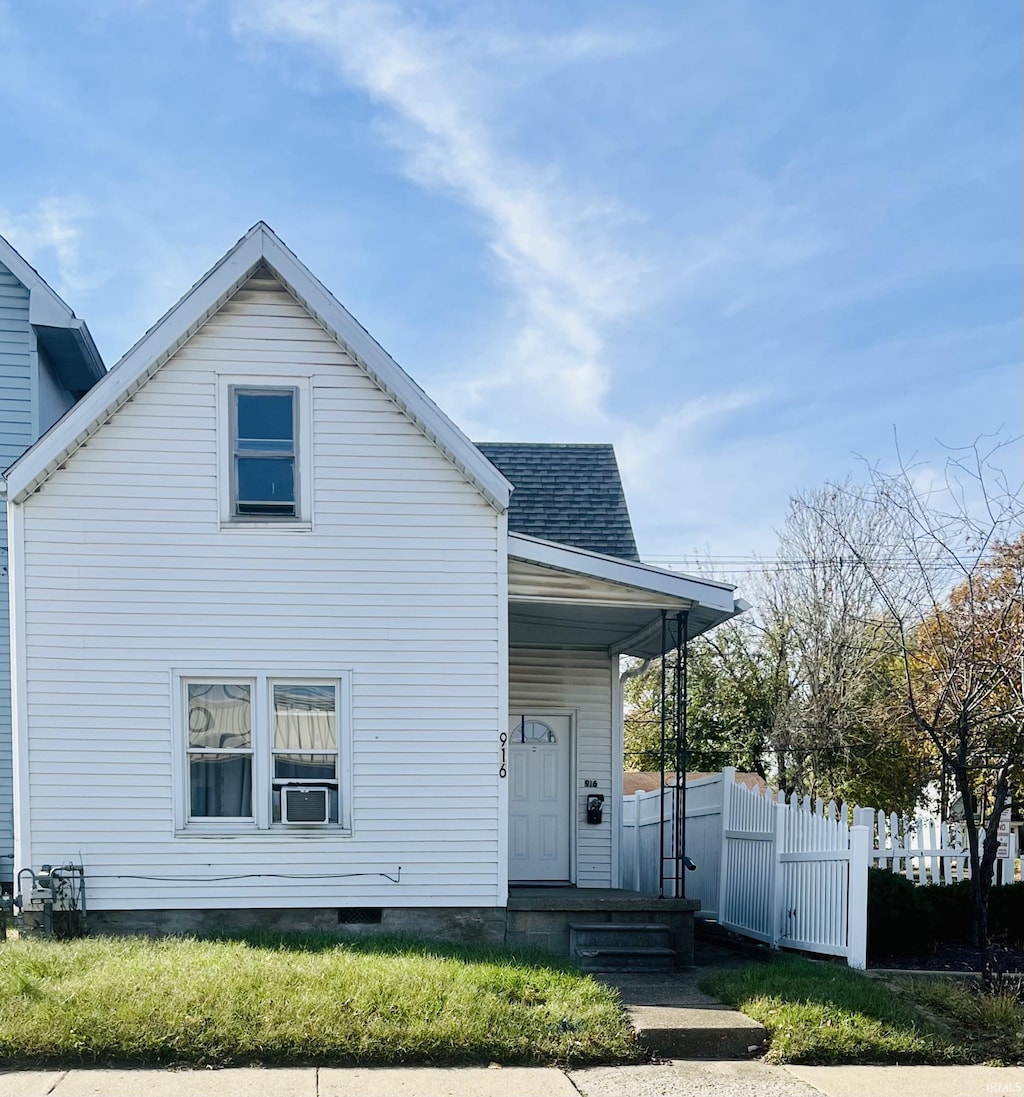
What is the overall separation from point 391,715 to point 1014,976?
6.06 metres

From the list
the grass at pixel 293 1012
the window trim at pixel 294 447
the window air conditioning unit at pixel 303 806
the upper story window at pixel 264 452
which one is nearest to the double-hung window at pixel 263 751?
the window air conditioning unit at pixel 303 806

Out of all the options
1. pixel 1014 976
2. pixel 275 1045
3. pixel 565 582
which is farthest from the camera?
pixel 565 582

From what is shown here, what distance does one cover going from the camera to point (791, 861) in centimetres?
1119

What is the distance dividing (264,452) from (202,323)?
1.40m

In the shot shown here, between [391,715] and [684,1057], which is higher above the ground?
[391,715]

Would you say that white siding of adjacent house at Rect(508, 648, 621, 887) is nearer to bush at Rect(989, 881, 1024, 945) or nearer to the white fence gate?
the white fence gate

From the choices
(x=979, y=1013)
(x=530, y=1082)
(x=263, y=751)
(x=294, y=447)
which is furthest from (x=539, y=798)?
(x=530, y=1082)

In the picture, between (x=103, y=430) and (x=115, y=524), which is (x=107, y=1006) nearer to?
(x=115, y=524)

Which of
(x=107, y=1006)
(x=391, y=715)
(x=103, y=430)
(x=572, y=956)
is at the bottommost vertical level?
(x=572, y=956)

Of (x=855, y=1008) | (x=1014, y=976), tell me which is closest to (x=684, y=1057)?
(x=855, y=1008)

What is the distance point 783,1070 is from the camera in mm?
7594

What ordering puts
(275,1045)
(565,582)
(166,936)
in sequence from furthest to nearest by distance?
(565,582)
(166,936)
(275,1045)

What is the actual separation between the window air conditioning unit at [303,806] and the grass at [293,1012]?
192 cm

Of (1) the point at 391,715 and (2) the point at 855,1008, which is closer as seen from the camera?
(2) the point at 855,1008
